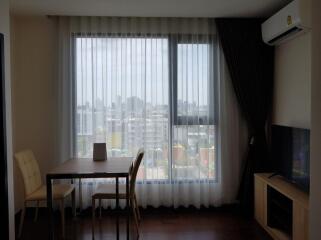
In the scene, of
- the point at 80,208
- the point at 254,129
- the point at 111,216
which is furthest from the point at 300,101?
the point at 80,208

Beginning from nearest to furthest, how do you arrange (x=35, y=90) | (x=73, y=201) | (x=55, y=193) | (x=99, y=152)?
(x=55, y=193) → (x=99, y=152) → (x=73, y=201) → (x=35, y=90)

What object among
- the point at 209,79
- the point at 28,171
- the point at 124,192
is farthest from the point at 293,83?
the point at 28,171

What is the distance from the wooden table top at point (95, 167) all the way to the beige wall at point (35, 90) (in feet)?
2.33

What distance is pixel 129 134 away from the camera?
3979 millimetres

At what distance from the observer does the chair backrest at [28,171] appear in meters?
3.24

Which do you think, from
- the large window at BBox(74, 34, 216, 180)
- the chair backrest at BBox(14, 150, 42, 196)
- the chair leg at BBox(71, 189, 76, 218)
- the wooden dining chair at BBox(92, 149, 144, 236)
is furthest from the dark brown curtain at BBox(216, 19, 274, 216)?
the chair backrest at BBox(14, 150, 42, 196)

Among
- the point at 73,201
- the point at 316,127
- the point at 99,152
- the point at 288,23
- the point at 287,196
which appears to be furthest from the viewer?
the point at 73,201

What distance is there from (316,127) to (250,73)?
193 cm

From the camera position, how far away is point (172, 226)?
359cm

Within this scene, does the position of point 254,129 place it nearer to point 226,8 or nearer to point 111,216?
point 226,8

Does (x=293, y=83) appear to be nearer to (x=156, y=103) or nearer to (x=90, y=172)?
(x=156, y=103)

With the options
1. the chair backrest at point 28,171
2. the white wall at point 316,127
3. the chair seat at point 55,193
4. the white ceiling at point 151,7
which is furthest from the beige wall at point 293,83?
the chair backrest at point 28,171

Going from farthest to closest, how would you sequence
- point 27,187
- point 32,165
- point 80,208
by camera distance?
point 80,208
point 32,165
point 27,187

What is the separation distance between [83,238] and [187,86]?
223 centimetres
